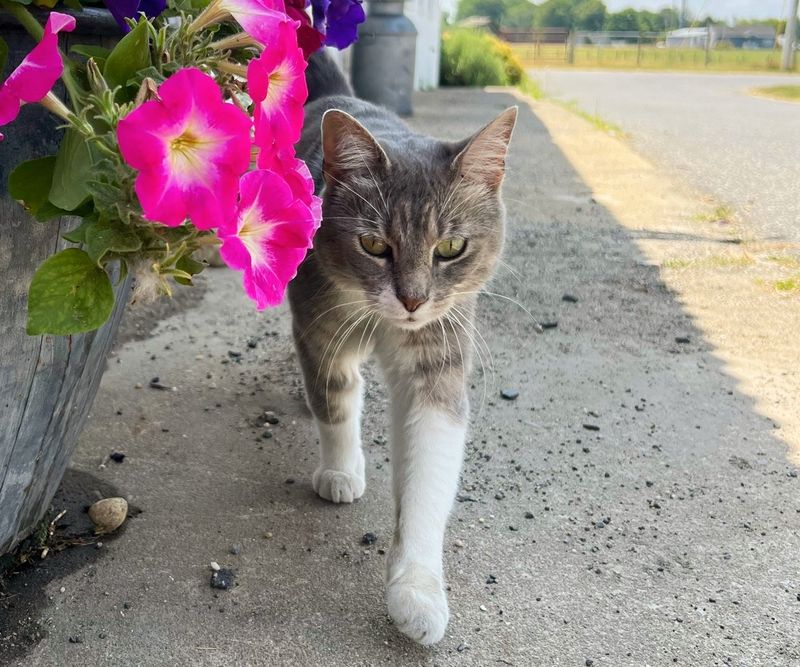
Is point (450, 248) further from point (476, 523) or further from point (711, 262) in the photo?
point (711, 262)

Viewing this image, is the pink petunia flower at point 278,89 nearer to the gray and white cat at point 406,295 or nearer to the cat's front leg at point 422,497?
the gray and white cat at point 406,295

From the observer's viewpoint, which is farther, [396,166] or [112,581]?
[396,166]

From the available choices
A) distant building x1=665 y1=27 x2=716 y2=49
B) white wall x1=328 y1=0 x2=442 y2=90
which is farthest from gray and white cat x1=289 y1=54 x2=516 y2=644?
distant building x1=665 y1=27 x2=716 y2=49

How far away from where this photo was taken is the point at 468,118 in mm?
11523

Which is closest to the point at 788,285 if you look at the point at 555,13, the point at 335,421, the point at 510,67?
the point at 335,421

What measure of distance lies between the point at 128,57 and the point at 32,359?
0.63m

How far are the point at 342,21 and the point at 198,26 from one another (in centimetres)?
60

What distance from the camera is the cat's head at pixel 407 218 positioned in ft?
6.79

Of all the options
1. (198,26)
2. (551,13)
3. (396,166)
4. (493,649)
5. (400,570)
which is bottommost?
(493,649)

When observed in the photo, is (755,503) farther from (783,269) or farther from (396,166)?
(783,269)

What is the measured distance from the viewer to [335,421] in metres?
2.41

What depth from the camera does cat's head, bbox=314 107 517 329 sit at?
2.07 meters

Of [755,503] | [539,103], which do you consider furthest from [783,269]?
[539,103]

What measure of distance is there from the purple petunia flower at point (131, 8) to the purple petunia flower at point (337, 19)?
38 cm
